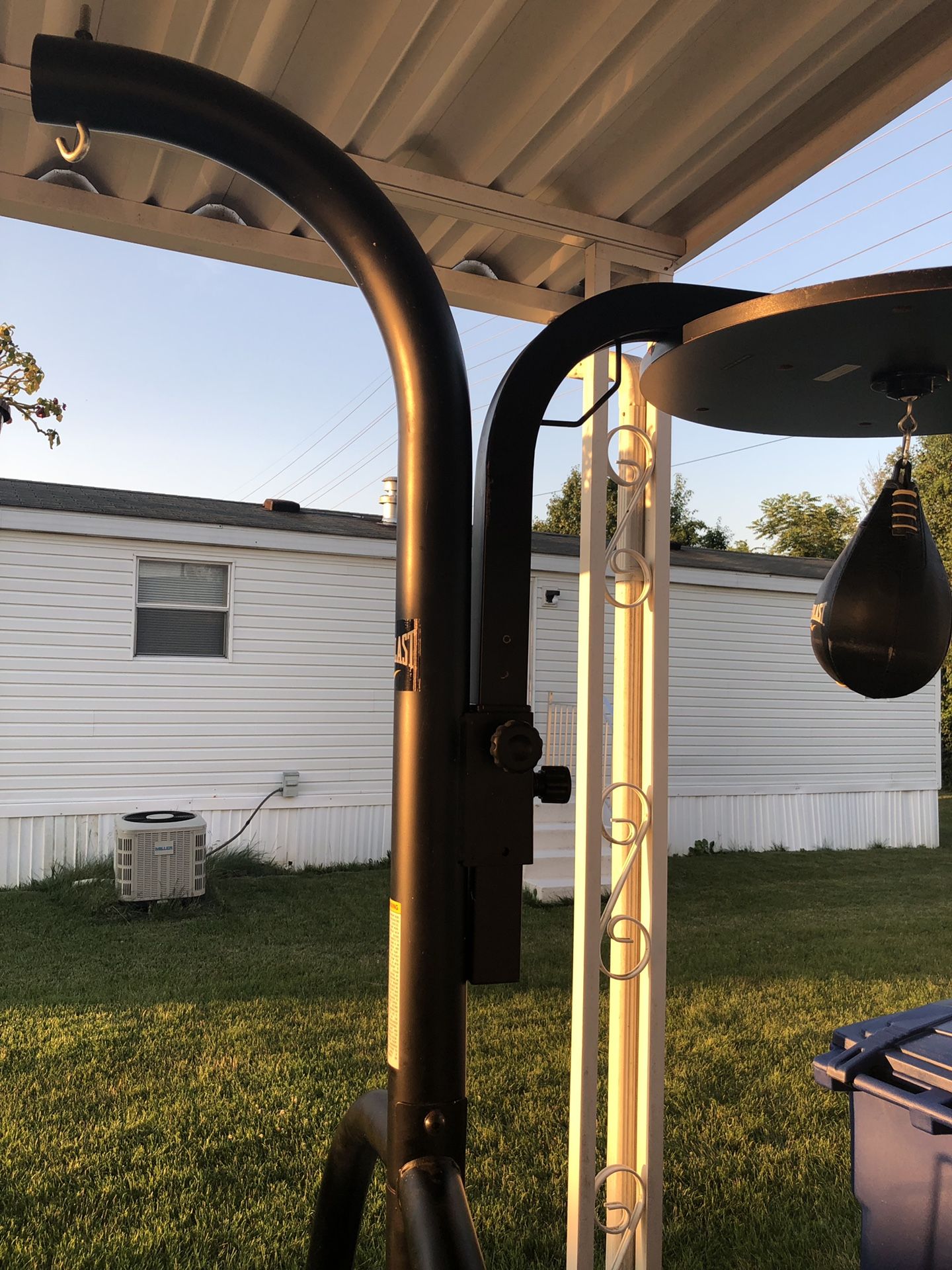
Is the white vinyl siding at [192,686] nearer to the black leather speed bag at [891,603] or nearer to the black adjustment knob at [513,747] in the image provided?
the black leather speed bag at [891,603]

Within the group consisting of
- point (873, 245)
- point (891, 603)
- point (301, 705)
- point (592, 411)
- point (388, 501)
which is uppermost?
point (873, 245)

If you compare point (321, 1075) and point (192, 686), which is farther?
point (192, 686)

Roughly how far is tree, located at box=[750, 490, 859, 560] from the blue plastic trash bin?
75.9ft

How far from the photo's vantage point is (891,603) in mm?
1530

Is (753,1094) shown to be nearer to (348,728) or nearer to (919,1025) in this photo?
(919,1025)

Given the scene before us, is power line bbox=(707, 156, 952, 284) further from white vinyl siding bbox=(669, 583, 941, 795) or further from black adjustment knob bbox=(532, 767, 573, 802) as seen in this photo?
black adjustment knob bbox=(532, 767, 573, 802)

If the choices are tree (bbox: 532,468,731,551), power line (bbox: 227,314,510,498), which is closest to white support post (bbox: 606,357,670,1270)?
power line (bbox: 227,314,510,498)

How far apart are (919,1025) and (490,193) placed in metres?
2.06

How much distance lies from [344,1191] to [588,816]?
1042 mm

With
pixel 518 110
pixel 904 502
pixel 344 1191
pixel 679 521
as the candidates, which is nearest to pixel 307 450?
pixel 679 521

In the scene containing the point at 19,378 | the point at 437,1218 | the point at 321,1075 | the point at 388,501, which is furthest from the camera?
the point at 388,501

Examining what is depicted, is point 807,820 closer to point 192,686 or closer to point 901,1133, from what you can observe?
point 192,686

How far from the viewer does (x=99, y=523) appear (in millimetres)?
8445

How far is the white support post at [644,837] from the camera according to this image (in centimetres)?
209
